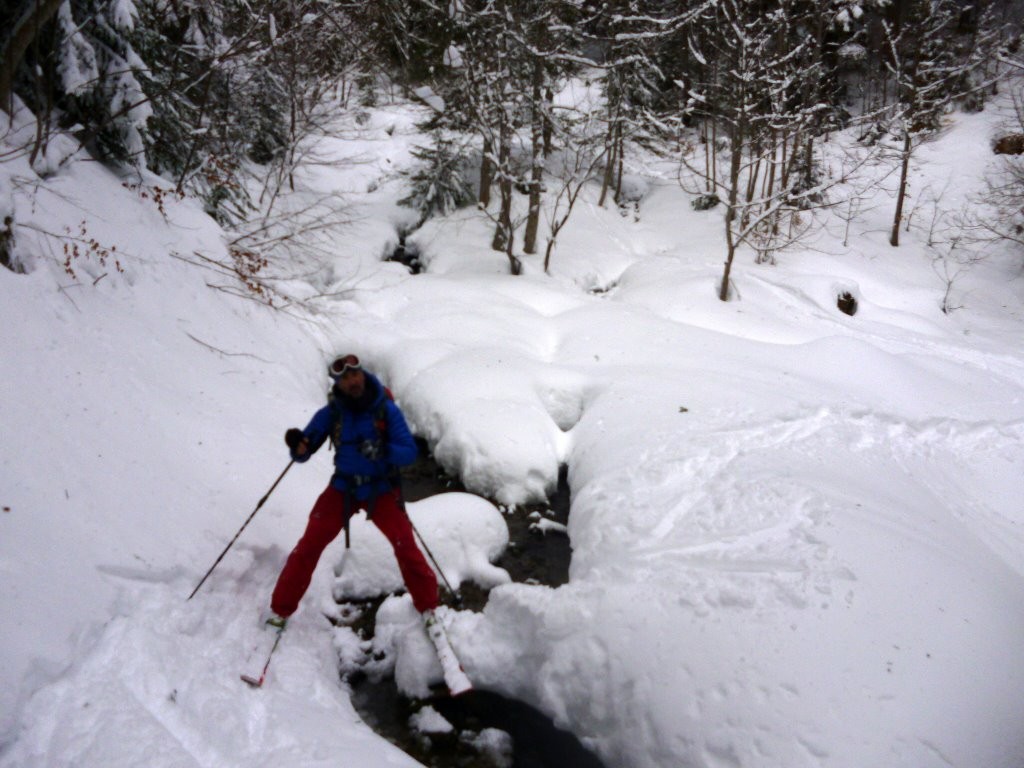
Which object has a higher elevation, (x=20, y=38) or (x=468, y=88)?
(x=20, y=38)

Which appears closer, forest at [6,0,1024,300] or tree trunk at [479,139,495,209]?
forest at [6,0,1024,300]

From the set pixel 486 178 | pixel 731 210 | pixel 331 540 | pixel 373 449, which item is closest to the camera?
pixel 373 449

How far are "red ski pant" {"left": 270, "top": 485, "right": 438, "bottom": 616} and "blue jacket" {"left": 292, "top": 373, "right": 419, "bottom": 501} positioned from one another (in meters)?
0.13

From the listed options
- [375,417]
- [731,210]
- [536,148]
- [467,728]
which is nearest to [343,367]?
[375,417]

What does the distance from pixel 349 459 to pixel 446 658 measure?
1.42 meters

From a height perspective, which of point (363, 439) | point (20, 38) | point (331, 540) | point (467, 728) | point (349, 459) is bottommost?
point (467, 728)

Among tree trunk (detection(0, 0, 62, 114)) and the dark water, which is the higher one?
tree trunk (detection(0, 0, 62, 114))

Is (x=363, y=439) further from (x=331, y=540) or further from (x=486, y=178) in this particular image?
(x=486, y=178)

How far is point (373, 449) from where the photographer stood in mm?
3527

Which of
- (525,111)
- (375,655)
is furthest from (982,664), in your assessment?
(525,111)

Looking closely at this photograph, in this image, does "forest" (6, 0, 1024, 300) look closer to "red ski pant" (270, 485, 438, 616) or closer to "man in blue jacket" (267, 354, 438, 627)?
"man in blue jacket" (267, 354, 438, 627)

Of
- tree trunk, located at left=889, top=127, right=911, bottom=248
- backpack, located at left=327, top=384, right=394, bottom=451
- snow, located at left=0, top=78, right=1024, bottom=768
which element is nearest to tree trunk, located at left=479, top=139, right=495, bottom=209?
snow, located at left=0, top=78, right=1024, bottom=768

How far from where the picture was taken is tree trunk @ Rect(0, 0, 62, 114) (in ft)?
14.1

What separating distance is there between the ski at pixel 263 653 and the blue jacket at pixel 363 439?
3.17 ft
